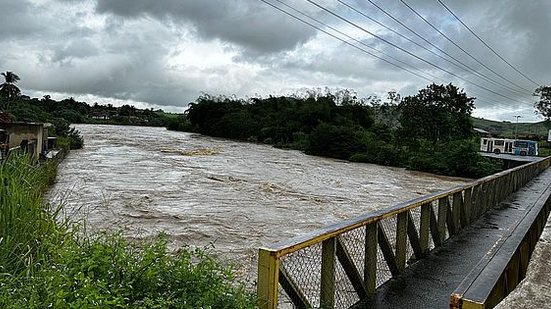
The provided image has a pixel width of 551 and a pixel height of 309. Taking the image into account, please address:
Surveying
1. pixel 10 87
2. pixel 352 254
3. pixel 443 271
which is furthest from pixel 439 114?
pixel 10 87

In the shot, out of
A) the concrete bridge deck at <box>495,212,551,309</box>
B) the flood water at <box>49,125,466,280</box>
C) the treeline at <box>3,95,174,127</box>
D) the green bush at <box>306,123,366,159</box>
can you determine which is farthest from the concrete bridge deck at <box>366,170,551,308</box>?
the treeline at <box>3,95,174,127</box>

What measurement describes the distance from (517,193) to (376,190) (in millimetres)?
→ 5953

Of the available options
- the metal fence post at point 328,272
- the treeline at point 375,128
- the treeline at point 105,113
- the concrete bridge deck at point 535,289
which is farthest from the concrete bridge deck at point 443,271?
the treeline at point 105,113

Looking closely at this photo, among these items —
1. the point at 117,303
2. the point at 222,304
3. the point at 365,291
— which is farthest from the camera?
the point at 365,291

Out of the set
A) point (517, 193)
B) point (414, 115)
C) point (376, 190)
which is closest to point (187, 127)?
point (414, 115)

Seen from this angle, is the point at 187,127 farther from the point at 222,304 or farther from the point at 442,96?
the point at 222,304

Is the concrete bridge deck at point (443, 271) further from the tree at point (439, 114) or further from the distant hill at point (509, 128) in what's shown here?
the distant hill at point (509, 128)

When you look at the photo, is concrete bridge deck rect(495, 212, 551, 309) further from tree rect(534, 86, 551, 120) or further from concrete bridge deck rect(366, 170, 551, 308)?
tree rect(534, 86, 551, 120)

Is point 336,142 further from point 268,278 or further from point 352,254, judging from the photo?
point 268,278

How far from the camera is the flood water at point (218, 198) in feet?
30.0

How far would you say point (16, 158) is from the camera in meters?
6.06

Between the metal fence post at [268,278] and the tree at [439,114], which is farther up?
the tree at [439,114]

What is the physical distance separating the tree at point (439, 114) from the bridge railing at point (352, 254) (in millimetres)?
25030

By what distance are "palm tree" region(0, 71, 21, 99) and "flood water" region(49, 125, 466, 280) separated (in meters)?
31.1
